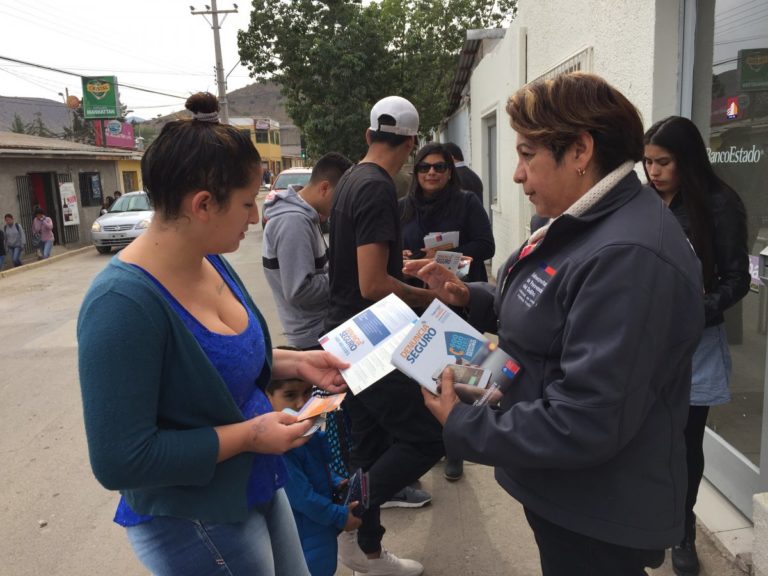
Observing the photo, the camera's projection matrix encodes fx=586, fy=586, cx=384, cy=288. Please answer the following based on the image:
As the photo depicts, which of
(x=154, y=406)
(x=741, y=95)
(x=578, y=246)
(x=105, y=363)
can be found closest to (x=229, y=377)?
(x=154, y=406)

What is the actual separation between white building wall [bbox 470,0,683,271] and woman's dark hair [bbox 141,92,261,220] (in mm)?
2984

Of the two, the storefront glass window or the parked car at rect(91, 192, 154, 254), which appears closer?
the storefront glass window

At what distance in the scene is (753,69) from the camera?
2.98m

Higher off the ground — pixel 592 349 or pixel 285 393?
pixel 592 349

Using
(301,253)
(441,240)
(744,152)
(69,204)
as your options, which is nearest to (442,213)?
(441,240)

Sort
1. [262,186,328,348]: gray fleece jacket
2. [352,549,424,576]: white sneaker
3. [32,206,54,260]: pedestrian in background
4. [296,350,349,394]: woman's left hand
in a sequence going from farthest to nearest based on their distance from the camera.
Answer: [32,206,54,260]: pedestrian in background → [262,186,328,348]: gray fleece jacket → [352,549,424,576]: white sneaker → [296,350,349,394]: woman's left hand

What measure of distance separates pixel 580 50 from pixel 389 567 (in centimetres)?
418

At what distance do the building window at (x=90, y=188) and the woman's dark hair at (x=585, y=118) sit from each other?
81.3 feet

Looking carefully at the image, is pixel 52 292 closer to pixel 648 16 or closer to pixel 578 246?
→ pixel 648 16

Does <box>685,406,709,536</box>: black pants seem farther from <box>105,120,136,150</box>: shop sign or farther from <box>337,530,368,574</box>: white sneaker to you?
<box>105,120,136,150</box>: shop sign

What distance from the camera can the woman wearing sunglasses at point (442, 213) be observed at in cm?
418

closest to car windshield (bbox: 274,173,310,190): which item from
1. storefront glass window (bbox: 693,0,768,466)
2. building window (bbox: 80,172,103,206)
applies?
building window (bbox: 80,172,103,206)

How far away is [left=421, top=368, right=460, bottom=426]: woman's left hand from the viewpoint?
1.56 metres

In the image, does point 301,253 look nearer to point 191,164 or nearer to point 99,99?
point 191,164
